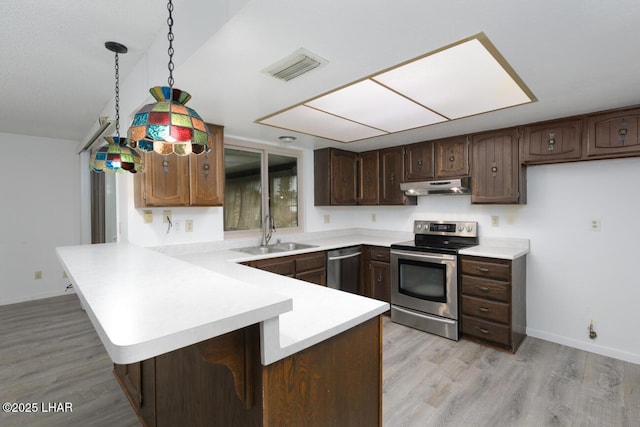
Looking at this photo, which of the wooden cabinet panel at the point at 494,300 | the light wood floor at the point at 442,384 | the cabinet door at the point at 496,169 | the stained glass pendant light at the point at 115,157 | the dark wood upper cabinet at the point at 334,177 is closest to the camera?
the stained glass pendant light at the point at 115,157

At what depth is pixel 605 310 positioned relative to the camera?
2.71m

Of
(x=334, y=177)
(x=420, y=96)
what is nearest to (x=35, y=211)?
(x=334, y=177)

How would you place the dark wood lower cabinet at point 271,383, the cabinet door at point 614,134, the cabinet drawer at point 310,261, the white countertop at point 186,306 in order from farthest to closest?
the cabinet drawer at point 310,261, the cabinet door at point 614,134, the dark wood lower cabinet at point 271,383, the white countertop at point 186,306

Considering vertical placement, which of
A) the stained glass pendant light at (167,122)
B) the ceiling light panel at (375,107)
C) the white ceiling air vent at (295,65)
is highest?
the white ceiling air vent at (295,65)

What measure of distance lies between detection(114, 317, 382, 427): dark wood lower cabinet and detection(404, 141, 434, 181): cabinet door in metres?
2.61

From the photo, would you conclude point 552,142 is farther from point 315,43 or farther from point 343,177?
point 315,43

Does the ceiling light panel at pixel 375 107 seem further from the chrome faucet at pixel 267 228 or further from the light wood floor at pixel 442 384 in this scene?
the light wood floor at pixel 442 384

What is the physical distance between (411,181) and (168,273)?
3.06 meters

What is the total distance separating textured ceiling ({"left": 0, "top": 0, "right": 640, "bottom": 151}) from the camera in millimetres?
1219

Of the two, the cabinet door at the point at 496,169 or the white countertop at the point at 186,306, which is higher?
the cabinet door at the point at 496,169

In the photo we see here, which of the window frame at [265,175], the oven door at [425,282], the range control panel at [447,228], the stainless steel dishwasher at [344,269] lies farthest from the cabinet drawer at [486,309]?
the window frame at [265,175]

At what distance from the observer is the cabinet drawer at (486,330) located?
8.98 feet

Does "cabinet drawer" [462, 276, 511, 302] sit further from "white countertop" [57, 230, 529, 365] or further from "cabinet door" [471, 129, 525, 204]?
"white countertop" [57, 230, 529, 365]

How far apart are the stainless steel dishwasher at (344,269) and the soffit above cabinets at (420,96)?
1.44 meters
